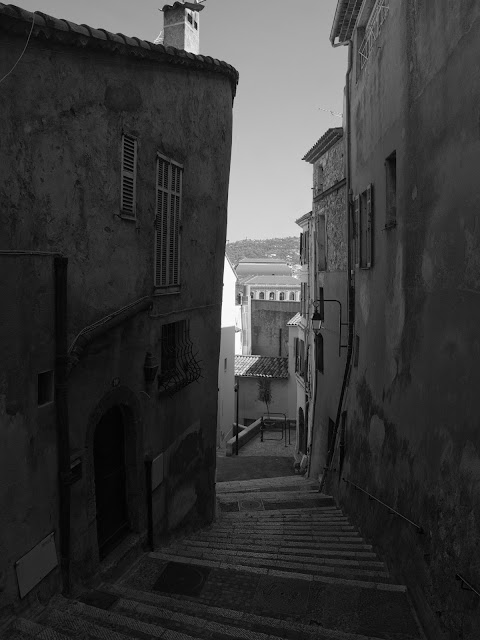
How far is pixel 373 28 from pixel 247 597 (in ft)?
34.6

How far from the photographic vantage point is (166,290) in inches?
362

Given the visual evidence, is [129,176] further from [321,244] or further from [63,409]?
[321,244]

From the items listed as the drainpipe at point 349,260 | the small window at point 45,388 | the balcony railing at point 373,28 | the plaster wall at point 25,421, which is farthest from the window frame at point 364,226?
the small window at point 45,388

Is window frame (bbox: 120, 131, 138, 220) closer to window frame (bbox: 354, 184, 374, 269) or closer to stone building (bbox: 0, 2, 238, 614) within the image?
stone building (bbox: 0, 2, 238, 614)

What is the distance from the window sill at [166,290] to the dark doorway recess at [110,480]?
1.89 m

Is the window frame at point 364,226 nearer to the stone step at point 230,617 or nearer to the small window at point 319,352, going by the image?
the small window at point 319,352

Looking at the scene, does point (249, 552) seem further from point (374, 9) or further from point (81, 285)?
point (374, 9)

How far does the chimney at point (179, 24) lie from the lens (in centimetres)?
1128

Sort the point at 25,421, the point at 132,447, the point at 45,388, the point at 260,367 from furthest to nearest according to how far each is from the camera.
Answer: the point at 260,367 → the point at 132,447 → the point at 45,388 → the point at 25,421

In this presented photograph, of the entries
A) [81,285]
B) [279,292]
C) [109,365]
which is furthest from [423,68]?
[279,292]

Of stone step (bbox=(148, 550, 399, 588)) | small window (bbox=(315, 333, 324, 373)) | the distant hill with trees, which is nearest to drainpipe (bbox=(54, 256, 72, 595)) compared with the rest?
stone step (bbox=(148, 550, 399, 588))

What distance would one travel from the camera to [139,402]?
334 inches

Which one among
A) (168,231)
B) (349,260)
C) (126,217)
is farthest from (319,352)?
(126,217)

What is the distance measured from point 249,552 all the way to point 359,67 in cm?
1025
